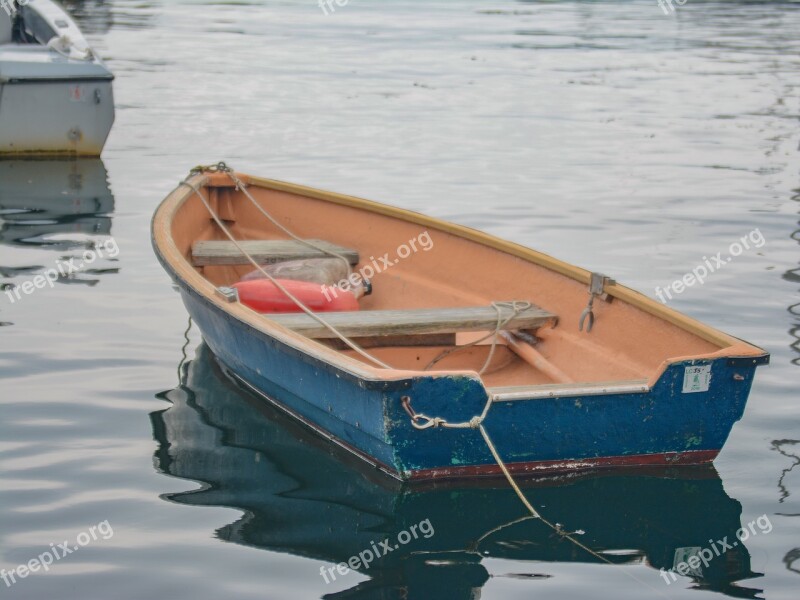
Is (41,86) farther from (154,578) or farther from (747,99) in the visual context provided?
(747,99)

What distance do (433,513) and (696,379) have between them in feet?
4.14

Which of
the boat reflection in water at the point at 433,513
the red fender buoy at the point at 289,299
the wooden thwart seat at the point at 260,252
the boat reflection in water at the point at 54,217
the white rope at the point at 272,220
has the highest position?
the white rope at the point at 272,220

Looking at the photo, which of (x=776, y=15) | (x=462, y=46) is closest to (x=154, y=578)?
(x=462, y=46)

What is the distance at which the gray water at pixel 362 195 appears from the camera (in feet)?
15.4

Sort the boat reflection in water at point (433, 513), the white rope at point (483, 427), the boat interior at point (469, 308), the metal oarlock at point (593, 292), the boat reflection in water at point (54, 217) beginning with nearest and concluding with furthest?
the boat reflection in water at point (433, 513)
the white rope at point (483, 427)
the boat interior at point (469, 308)
the metal oarlock at point (593, 292)
the boat reflection in water at point (54, 217)

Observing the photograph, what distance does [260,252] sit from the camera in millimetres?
7707

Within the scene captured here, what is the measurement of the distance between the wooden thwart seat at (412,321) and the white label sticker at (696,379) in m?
1.39

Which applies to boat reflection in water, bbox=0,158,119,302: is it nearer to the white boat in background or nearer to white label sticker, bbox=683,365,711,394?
the white boat in background

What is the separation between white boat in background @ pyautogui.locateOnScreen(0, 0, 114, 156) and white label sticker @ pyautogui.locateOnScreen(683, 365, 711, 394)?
310 inches

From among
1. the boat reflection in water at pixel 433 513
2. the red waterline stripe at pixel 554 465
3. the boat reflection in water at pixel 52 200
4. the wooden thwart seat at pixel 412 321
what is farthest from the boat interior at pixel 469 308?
the boat reflection in water at pixel 52 200

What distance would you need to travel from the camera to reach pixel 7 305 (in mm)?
7824

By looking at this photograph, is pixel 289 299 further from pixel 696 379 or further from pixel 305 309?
pixel 696 379

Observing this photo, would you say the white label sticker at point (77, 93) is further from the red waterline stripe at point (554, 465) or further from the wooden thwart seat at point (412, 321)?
the red waterline stripe at point (554, 465)

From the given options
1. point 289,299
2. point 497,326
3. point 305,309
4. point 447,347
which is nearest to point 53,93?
point 289,299
